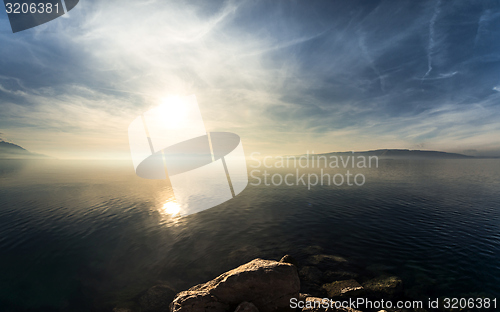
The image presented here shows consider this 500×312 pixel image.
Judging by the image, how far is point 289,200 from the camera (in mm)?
41875

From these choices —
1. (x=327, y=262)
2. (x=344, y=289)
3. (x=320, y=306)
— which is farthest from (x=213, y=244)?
(x=320, y=306)

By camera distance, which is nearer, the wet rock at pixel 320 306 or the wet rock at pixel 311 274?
the wet rock at pixel 320 306

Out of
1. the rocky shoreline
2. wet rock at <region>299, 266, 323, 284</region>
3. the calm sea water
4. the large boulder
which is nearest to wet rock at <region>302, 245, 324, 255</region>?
the calm sea water

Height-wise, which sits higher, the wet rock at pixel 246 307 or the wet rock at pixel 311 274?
the wet rock at pixel 246 307

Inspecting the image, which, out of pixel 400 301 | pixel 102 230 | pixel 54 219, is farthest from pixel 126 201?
pixel 400 301

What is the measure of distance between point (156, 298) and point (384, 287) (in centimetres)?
1767

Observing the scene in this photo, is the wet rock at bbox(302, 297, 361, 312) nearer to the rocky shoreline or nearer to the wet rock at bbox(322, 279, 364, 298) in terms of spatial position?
the rocky shoreline

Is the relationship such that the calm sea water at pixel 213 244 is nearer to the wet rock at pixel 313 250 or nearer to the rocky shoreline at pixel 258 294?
the wet rock at pixel 313 250

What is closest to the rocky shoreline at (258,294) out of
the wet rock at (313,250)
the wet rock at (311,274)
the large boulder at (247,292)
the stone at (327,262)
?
the large boulder at (247,292)

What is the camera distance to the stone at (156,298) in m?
12.7

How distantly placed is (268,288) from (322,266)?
30.4 feet

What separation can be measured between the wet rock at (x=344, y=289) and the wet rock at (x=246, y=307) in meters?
7.23

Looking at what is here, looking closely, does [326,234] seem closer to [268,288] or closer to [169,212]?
[268,288]

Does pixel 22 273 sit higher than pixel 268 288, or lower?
lower
